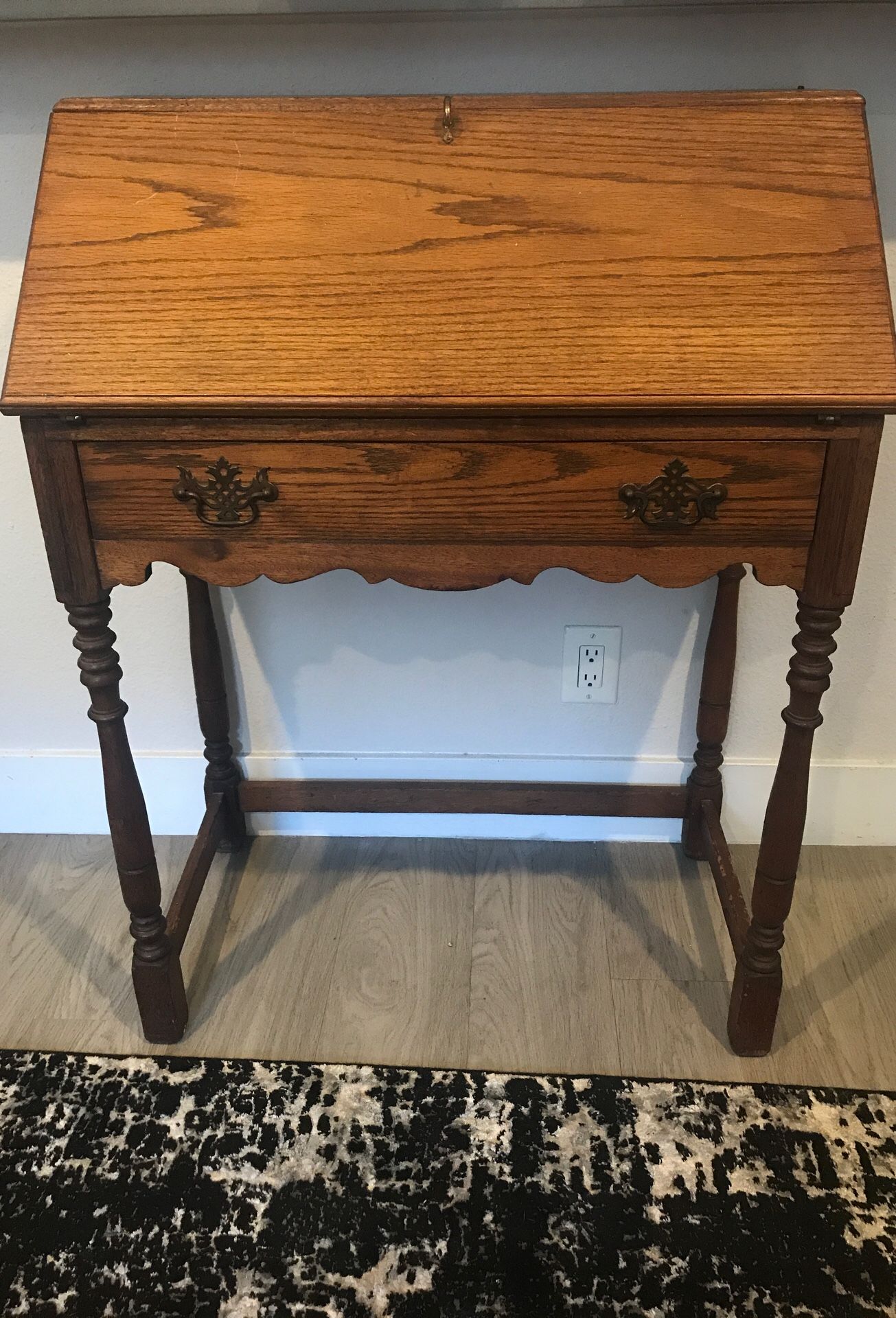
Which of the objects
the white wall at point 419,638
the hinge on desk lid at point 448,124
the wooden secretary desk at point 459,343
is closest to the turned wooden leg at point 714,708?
the white wall at point 419,638

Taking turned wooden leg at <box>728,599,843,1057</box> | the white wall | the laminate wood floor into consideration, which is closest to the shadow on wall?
the white wall

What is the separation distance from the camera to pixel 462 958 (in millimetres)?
1373

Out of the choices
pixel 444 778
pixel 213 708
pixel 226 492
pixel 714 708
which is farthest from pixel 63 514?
pixel 714 708

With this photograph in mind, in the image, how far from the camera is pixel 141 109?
3.31 ft

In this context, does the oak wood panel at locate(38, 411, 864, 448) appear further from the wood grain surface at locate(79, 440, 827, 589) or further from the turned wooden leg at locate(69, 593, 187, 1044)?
the turned wooden leg at locate(69, 593, 187, 1044)

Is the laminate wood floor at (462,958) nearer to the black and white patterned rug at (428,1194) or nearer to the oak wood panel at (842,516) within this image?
the black and white patterned rug at (428,1194)

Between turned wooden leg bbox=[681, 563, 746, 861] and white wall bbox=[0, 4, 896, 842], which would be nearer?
white wall bbox=[0, 4, 896, 842]

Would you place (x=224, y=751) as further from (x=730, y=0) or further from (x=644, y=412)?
(x=730, y=0)

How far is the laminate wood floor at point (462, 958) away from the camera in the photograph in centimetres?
124

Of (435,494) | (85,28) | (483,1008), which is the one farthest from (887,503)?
(85,28)

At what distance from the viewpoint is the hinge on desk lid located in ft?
3.23

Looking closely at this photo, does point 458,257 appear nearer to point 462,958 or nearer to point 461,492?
point 461,492

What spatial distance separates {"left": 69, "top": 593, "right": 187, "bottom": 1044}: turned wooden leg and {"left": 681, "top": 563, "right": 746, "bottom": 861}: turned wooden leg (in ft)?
2.63

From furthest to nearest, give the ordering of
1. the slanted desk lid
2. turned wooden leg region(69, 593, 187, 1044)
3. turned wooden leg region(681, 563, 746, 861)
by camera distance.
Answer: turned wooden leg region(681, 563, 746, 861) < turned wooden leg region(69, 593, 187, 1044) < the slanted desk lid
